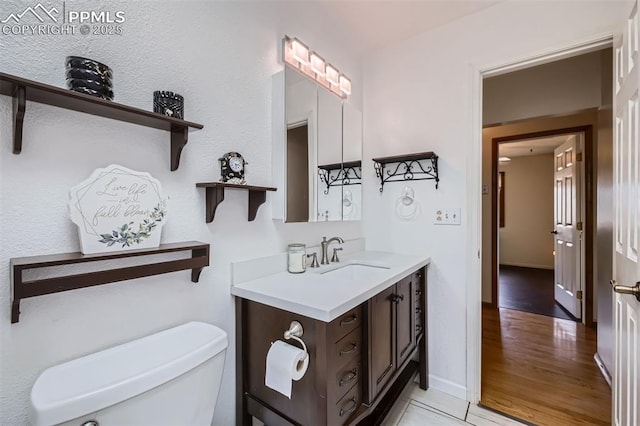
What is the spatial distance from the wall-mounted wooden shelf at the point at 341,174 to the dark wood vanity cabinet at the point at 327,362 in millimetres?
828

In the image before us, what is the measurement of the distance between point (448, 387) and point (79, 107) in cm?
241

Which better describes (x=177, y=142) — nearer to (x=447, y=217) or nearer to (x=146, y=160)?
(x=146, y=160)

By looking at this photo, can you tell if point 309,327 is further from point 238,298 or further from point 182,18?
point 182,18

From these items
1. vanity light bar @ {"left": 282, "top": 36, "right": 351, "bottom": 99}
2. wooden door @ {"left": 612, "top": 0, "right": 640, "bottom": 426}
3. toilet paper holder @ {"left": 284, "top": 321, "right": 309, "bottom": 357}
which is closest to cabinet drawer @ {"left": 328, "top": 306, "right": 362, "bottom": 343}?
toilet paper holder @ {"left": 284, "top": 321, "right": 309, "bottom": 357}

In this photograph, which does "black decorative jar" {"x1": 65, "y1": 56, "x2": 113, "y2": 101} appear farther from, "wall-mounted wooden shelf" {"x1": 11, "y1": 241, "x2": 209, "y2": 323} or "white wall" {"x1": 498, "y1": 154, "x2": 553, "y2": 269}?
"white wall" {"x1": 498, "y1": 154, "x2": 553, "y2": 269}

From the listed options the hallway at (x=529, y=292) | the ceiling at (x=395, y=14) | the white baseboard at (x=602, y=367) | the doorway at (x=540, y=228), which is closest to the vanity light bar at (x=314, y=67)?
the ceiling at (x=395, y=14)

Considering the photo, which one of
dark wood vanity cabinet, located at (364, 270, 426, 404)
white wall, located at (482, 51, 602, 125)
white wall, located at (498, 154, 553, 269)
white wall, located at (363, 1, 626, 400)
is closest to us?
dark wood vanity cabinet, located at (364, 270, 426, 404)

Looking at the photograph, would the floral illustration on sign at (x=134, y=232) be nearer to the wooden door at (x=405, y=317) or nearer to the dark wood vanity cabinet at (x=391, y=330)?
the dark wood vanity cabinet at (x=391, y=330)

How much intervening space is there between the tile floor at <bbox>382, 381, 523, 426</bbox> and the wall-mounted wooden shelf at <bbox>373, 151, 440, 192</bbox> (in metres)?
1.43

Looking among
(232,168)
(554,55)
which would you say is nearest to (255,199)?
(232,168)

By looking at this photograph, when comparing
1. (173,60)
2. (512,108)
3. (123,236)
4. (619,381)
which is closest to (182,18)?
(173,60)

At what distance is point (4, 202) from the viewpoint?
30.1 inches

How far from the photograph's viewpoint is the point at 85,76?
0.83 meters

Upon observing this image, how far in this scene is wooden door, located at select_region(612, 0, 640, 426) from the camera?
104cm
